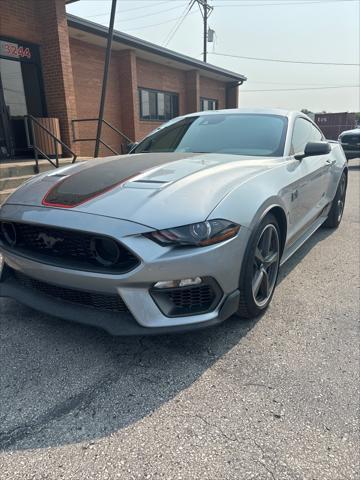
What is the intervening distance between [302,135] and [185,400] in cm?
303

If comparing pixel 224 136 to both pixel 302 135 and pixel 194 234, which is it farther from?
pixel 194 234

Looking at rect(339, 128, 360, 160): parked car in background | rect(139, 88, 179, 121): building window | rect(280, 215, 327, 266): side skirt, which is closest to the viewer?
rect(280, 215, 327, 266): side skirt

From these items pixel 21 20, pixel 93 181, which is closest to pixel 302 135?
pixel 93 181

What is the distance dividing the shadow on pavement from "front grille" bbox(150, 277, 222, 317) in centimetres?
36

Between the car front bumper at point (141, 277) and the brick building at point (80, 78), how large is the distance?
281 inches

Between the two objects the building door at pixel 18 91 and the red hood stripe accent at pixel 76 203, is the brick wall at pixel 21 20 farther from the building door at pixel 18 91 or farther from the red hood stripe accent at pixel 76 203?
the red hood stripe accent at pixel 76 203

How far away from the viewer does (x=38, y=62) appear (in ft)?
27.5

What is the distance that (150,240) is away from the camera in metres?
2.01

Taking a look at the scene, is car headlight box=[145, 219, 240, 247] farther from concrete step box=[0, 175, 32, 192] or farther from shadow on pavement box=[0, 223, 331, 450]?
concrete step box=[0, 175, 32, 192]

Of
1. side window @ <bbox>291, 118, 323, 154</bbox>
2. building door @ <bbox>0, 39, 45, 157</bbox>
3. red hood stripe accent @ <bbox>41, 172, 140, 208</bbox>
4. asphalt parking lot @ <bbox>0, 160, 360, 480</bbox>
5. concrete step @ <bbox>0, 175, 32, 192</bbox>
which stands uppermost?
building door @ <bbox>0, 39, 45, 157</bbox>

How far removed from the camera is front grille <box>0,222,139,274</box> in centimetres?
208

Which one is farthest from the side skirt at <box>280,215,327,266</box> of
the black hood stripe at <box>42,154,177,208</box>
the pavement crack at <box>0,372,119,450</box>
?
the pavement crack at <box>0,372,119,450</box>

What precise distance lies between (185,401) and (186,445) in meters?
0.29

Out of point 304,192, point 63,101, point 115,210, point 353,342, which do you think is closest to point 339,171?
point 304,192
